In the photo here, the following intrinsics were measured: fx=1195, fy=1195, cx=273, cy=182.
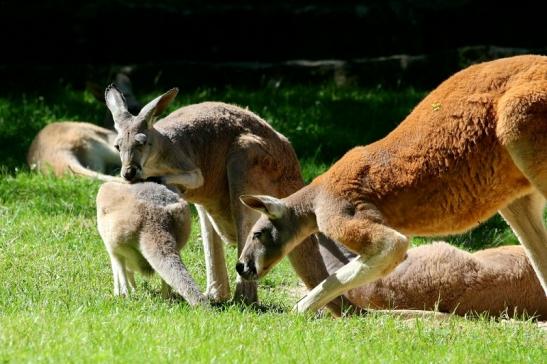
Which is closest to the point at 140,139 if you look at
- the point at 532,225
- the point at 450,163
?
the point at 450,163

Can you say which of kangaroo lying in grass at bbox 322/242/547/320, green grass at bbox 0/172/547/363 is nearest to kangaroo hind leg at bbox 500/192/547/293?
green grass at bbox 0/172/547/363

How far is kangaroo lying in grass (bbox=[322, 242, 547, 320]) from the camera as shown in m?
8.80

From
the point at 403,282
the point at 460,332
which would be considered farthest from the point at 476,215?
the point at 403,282

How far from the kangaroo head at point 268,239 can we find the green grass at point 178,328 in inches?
10.9

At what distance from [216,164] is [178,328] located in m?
2.15

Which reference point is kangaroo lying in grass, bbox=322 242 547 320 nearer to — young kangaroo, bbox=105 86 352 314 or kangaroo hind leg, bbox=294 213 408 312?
young kangaroo, bbox=105 86 352 314

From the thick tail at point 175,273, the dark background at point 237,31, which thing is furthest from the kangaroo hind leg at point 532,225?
the dark background at point 237,31

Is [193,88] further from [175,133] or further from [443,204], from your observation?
[443,204]

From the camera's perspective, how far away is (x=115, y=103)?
8602 millimetres

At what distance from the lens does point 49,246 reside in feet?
30.6

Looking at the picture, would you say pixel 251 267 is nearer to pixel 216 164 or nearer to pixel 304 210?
pixel 304 210

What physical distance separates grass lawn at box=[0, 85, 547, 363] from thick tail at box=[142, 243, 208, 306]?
105 millimetres

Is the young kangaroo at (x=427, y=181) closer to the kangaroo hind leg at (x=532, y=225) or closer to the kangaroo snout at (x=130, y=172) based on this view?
the kangaroo hind leg at (x=532, y=225)

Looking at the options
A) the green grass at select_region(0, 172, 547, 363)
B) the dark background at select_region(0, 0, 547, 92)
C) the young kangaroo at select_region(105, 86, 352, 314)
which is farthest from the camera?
the dark background at select_region(0, 0, 547, 92)
